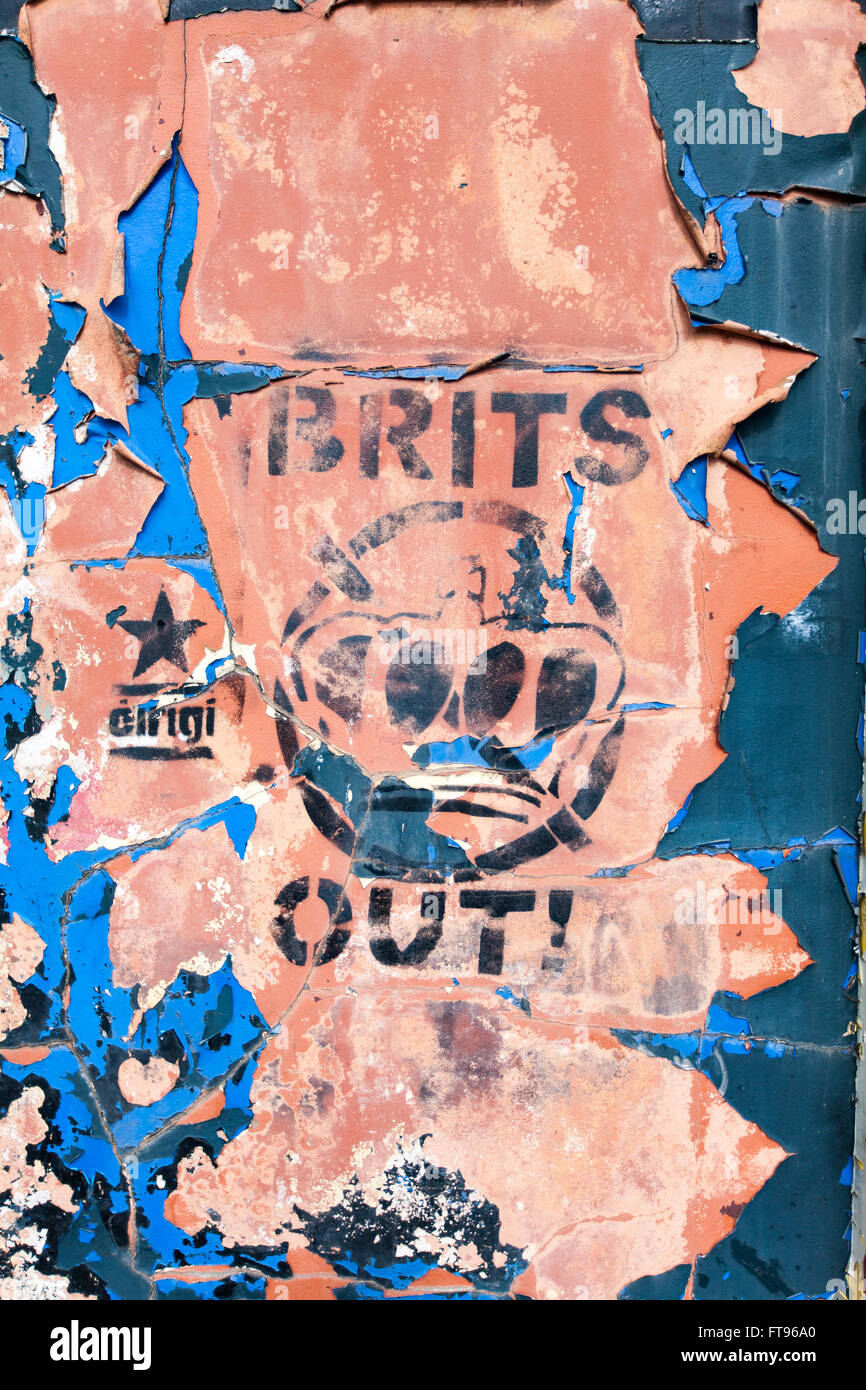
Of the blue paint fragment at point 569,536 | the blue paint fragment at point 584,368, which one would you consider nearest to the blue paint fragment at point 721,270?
the blue paint fragment at point 584,368

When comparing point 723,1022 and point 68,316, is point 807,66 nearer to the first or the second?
point 68,316

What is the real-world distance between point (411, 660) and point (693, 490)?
844 millimetres

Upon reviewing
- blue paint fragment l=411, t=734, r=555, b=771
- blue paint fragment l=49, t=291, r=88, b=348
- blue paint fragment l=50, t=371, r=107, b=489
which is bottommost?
blue paint fragment l=411, t=734, r=555, b=771

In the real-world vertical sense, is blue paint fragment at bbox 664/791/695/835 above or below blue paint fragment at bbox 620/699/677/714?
below

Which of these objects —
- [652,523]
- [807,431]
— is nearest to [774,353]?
[807,431]

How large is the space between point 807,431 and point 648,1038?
5.35 ft

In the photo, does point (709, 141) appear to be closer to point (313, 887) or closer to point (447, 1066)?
point (313, 887)

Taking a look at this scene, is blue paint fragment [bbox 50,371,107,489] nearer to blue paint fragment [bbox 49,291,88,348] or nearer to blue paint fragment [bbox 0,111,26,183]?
blue paint fragment [bbox 49,291,88,348]

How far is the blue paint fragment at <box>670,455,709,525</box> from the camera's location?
197 centimetres

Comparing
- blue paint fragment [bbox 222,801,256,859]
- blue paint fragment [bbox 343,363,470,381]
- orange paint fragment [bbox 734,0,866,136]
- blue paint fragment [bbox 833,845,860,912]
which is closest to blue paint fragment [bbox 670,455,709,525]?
blue paint fragment [bbox 343,363,470,381]

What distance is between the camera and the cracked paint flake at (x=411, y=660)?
1918 mm

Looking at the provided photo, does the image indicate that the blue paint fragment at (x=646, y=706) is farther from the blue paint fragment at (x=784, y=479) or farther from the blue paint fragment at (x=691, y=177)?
the blue paint fragment at (x=691, y=177)

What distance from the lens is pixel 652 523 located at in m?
1.97

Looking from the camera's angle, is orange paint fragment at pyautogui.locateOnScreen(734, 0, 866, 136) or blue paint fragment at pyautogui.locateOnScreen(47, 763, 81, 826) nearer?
orange paint fragment at pyautogui.locateOnScreen(734, 0, 866, 136)
